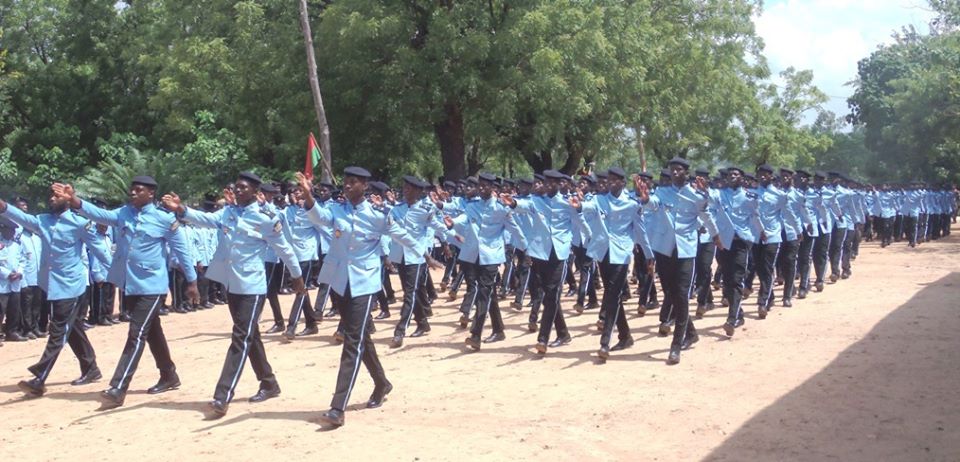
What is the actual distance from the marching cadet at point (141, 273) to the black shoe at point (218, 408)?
964 mm

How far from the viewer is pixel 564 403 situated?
7902 millimetres

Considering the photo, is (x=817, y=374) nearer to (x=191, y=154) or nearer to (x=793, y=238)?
(x=793, y=238)

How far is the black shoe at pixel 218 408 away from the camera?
24.9 feet

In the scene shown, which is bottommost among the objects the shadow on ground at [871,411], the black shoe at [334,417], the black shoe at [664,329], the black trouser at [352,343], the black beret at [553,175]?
the black shoe at [334,417]

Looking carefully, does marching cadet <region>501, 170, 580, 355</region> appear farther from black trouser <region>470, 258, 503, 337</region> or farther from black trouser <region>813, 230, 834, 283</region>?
black trouser <region>813, 230, 834, 283</region>

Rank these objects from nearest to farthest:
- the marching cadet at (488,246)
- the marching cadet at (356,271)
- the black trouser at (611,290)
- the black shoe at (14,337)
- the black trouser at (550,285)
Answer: the marching cadet at (356,271), the black trouser at (611,290), the black trouser at (550,285), the marching cadet at (488,246), the black shoe at (14,337)

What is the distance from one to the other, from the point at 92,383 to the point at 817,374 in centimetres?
728

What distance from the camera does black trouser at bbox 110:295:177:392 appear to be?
26.5 ft

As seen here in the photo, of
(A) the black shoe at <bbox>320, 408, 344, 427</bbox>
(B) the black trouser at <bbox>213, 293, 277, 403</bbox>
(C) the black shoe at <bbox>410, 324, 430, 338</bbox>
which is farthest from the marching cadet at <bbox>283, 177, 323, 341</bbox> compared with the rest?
(A) the black shoe at <bbox>320, 408, 344, 427</bbox>

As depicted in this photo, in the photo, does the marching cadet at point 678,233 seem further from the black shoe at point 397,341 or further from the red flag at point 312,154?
the red flag at point 312,154

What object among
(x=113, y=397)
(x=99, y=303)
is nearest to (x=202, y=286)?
(x=99, y=303)

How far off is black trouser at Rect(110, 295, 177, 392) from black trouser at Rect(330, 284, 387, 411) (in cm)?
195

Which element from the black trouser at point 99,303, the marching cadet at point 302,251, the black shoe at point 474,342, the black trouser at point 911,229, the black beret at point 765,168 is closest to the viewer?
the black shoe at point 474,342

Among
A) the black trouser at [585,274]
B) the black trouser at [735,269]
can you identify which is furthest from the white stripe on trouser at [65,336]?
the black trouser at [735,269]
